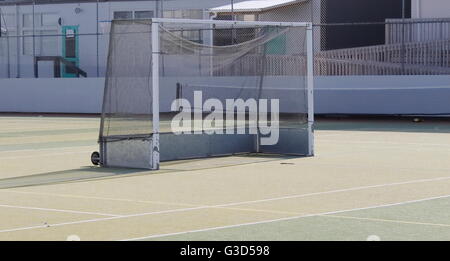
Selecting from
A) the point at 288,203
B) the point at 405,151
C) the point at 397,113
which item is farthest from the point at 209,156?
the point at 397,113

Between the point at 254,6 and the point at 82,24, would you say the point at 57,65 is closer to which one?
the point at 82,24

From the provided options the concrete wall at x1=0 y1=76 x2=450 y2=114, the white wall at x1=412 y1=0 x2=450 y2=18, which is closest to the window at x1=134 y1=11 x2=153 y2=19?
the concrete wall at x1=0 y1=76 x2=450 y2=114

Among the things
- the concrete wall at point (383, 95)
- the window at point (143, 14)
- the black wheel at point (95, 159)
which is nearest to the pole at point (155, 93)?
the black wheel at point (95, 159)

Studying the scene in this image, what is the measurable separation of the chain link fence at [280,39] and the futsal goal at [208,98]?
0.52 m

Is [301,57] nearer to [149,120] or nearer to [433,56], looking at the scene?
[149,120]

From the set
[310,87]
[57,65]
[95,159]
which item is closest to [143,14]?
[57,65]

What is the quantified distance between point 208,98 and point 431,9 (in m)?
13.7

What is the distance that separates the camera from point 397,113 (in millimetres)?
30469

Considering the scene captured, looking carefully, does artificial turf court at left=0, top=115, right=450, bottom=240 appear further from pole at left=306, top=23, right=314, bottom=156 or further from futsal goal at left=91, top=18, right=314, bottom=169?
futsal goal at left=91, top=18, right=314, bottom=169

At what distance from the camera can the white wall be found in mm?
31891

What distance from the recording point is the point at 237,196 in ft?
41.7

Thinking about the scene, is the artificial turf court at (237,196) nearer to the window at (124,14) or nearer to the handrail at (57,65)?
the handrail at (57,65)

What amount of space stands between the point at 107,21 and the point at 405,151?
21.8 m

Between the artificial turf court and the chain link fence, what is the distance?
367cm
